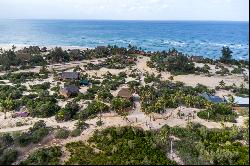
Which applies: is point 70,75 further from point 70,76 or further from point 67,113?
point 67,113

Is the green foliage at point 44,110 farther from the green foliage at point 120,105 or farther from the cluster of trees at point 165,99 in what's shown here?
the cluster of trees at point 165,99

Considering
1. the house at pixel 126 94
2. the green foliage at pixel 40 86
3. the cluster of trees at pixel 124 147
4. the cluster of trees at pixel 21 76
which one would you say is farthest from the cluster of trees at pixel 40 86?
the cluster of trees at pixel 124 147

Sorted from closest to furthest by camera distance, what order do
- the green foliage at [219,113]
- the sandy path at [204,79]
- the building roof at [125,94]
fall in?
the green foliage at [219,113]
the building roof at [125,94]
the sandy path at [204,79]

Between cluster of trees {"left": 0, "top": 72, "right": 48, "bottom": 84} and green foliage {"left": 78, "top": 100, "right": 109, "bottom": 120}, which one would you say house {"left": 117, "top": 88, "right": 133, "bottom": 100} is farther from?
cluster of trees {"left": 0, "top": 72, "right": 48, "bottom": 84}

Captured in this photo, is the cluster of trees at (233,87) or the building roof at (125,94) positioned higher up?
the building roof at (125,94)

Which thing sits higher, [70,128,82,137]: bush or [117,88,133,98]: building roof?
[117,88,133,98]: building roof

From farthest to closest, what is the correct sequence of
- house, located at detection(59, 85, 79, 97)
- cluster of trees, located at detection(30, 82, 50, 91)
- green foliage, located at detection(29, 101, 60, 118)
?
1. cluster of trees, located at detection(30, 82, 50, 91)
2. house, located at detection(59, 85, 79, 97)
3. green foliage, located at detection(29, 101, 60, 118)

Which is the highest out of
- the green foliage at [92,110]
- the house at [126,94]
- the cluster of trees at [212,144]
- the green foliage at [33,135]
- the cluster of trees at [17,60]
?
the cluster of trees at [17,60]

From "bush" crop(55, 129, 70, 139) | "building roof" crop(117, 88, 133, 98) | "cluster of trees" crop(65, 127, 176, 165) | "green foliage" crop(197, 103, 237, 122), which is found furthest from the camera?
"building roof" crop(117, 88, 133, 98)

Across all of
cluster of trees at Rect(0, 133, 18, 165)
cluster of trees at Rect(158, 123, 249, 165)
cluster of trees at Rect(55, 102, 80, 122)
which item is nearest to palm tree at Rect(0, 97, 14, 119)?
cluster of trees at Rect(55, 102, 80, 122)
